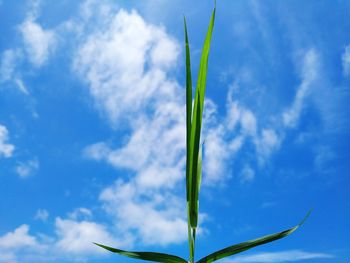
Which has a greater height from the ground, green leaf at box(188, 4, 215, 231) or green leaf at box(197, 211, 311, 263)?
green leaf at box(188, 4, 215, 231)

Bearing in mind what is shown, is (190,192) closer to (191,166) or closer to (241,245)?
(191,166)

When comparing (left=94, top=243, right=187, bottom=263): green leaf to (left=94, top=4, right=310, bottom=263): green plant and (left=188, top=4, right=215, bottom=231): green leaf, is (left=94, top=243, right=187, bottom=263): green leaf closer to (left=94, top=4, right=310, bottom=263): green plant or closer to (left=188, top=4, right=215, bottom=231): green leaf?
(left=94, top=4, right=310, bottom=263): green plant

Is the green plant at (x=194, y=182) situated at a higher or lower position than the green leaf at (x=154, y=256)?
higher

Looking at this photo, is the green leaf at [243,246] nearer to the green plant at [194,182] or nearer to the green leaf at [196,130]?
the green plant at [194,182]

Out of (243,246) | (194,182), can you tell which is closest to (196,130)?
(194,182)

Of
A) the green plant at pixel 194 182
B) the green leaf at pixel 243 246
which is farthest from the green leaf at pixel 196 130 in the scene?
the green leaf at pixel 243 246

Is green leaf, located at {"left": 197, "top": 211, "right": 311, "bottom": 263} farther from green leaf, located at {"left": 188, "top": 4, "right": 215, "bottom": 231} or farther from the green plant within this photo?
green leaf, located at {"left": 188, "top": 4, "right": 215, "bottom": 231}

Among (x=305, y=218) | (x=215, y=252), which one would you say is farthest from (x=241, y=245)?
(x=305, y=218)

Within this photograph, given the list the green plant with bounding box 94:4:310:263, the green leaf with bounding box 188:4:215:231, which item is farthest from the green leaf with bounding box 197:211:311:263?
the green leaf with bounding box 188:4:215:231

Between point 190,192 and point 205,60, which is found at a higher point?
point 205,60
